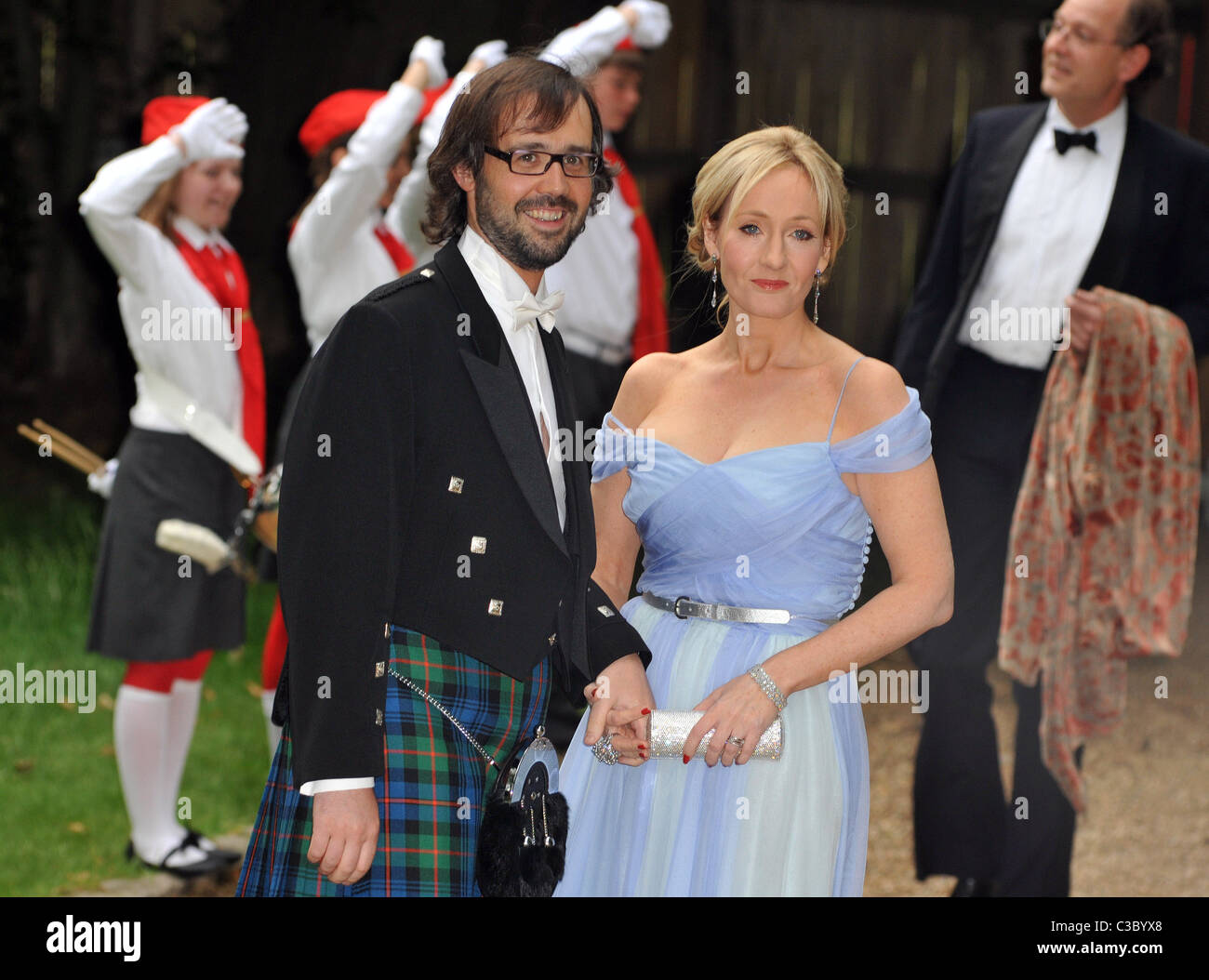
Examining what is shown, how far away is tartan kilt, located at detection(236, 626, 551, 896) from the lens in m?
2.26

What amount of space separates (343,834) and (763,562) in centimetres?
91

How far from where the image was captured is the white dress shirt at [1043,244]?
4.48 meters

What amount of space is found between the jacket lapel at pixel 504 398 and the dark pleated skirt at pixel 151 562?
2601 mm

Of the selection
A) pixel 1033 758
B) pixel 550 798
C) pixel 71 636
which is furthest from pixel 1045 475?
pixel 71 636

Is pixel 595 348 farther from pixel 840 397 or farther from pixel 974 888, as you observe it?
pixel 840 397

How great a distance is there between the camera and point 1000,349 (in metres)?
4.48

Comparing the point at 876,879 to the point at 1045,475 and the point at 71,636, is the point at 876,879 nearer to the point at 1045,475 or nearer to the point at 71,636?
the point at 1045,475

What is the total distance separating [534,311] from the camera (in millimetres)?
2424

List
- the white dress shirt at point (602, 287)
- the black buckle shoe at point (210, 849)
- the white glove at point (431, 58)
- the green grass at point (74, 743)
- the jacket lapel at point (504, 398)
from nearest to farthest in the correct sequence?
the jacket lapel at point (504, 398)
the black buckle shoe at point (210, 849)
the green grass at point (74, 743)
the white glove at point (431, 58)
the white dress shirt at point (602, 287)

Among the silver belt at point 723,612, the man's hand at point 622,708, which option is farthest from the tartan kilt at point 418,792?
the silver belt at point 723,612

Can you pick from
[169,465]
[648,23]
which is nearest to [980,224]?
[648,23]

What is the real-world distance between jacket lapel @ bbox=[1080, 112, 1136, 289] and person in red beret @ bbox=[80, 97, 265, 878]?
9.09ft

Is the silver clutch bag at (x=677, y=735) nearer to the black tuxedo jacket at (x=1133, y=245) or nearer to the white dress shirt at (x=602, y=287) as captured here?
the black tuxedo jacket at (x=1133, y=245)

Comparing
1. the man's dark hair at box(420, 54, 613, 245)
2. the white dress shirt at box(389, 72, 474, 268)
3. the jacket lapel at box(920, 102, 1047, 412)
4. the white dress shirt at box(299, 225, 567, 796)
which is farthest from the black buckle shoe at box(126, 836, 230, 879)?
the man's dark hair at box(420, 54, 613, 245)
